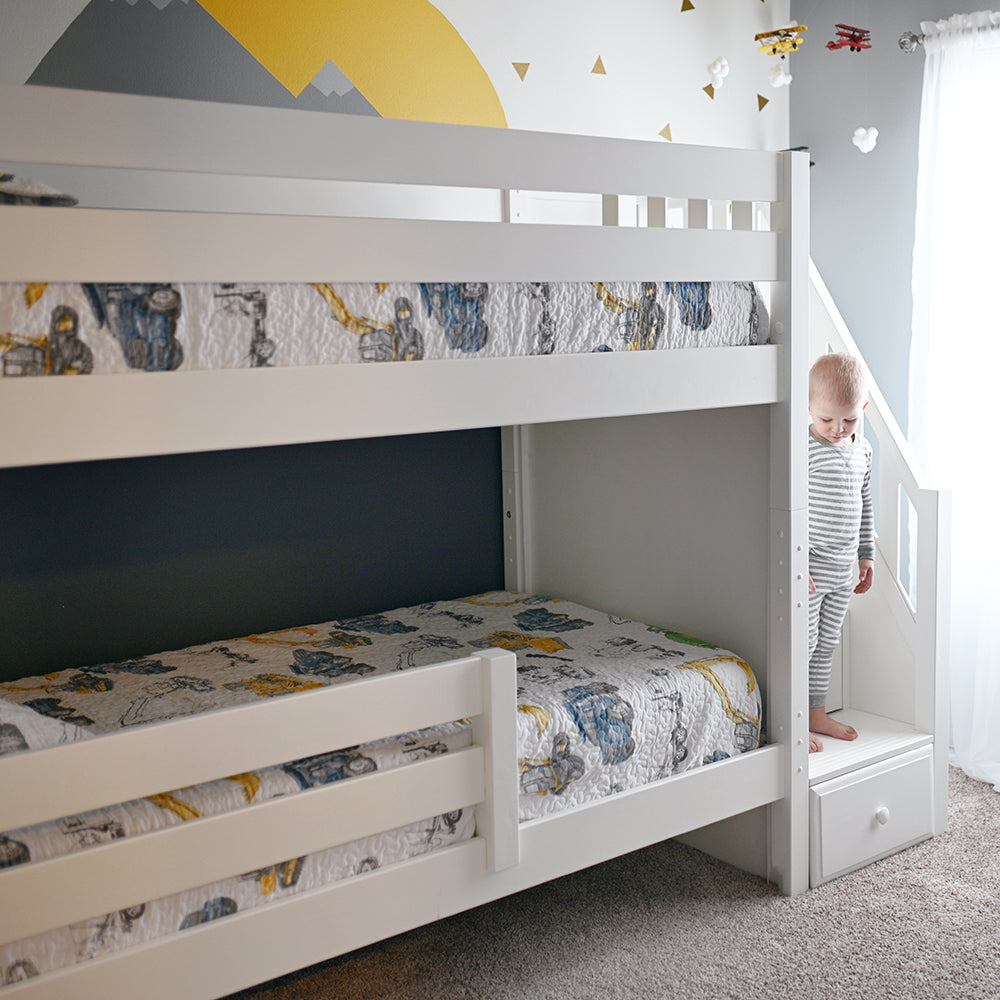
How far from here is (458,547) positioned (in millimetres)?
2789

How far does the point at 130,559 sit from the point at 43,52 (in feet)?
3.29

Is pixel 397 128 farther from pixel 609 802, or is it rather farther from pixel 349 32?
pixel 609 802

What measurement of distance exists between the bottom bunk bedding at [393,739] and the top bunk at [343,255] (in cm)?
45

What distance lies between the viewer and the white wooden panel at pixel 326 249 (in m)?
1.29

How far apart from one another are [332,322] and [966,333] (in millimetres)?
1956

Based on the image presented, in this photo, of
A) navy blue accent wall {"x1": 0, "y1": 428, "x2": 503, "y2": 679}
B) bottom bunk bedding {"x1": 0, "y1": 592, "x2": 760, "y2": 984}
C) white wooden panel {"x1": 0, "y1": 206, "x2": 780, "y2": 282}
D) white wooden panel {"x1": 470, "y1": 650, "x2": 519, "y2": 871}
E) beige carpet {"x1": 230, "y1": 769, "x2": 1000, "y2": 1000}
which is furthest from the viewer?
navy blue accent wall {"x1": 0, "y1": 428, "x2": 503, "y2": 679}

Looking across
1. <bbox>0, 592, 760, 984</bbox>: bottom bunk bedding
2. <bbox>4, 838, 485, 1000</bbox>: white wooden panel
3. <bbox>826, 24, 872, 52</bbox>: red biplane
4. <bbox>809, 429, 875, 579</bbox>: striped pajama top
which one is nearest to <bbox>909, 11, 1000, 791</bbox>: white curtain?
<bbox>826, 24, 872, 52</bbox>: red biplane

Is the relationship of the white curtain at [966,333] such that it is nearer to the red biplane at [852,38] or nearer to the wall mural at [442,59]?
the red biplane at [852,38]

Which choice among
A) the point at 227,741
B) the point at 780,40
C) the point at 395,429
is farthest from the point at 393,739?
the point at 780,40

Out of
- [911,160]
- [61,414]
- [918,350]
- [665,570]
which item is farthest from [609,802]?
[911,160]

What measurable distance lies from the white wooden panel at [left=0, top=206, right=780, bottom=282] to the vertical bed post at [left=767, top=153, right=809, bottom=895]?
0.18 meters

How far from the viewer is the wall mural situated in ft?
6.86

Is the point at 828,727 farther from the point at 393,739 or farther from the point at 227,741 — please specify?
the point at 227,741

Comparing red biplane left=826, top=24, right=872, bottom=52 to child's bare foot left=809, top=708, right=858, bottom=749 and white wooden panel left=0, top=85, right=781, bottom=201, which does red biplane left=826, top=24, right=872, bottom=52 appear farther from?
child's bare foot left=809, top=708, right=858, bottom=749
